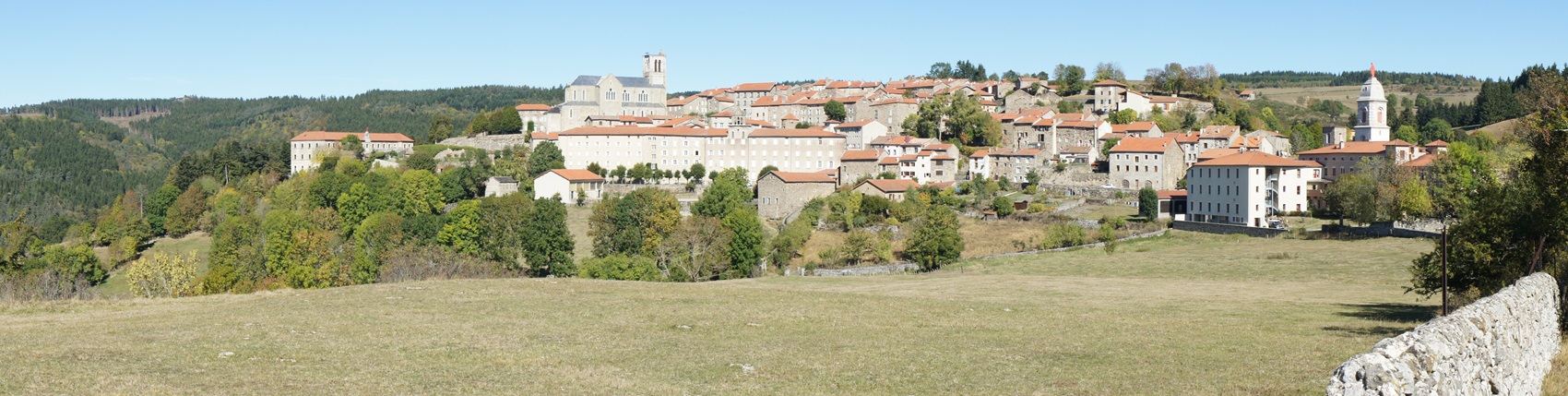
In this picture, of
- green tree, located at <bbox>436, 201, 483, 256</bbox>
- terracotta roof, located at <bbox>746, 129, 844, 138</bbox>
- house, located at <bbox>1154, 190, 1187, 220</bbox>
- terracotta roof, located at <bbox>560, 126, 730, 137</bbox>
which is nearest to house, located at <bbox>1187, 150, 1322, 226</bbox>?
house, located at <bbox>1154, 190, 1187, 220</bbox>

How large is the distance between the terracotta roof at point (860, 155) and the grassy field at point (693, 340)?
59.4 metres

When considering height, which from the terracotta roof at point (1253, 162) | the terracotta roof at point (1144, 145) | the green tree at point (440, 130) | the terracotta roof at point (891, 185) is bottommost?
the terracotta roof at point (891, 185)

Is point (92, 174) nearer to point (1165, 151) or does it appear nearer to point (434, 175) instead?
point (434, 175)

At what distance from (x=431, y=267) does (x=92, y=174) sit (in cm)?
16089

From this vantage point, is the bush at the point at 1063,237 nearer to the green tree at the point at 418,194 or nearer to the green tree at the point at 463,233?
the green tree at the point at 463,233

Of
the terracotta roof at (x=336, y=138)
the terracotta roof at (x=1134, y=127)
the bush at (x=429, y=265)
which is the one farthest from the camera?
the terracotta roof at (x=336, y=138)

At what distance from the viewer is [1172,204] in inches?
3091

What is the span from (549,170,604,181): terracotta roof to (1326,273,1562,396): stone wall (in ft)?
281

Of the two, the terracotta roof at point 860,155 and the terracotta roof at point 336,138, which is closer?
the terracotta roof at point 860,155

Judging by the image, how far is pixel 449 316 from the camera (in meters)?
27.3

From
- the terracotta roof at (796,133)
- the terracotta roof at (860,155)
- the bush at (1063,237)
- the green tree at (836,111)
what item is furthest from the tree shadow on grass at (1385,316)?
the green tree at (836,111)

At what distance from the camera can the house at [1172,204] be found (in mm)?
77812

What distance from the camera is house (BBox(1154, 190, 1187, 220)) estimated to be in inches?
3063

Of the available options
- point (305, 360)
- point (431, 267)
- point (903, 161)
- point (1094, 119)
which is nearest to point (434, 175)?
point (903, 161)
